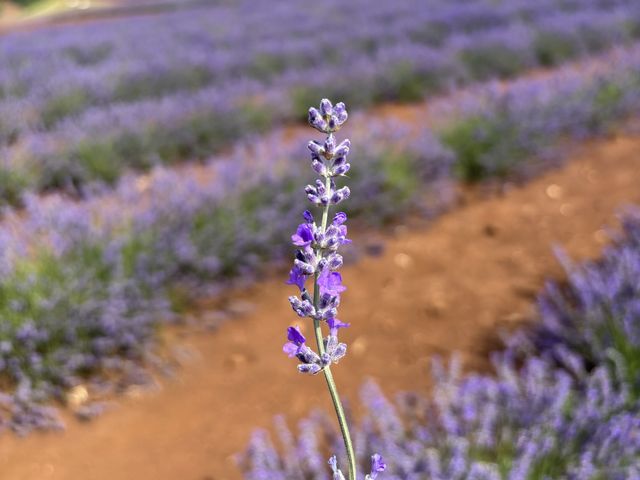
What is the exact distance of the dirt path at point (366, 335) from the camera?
2.15 metres

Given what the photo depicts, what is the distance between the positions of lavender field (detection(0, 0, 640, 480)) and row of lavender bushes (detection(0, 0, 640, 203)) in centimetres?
3

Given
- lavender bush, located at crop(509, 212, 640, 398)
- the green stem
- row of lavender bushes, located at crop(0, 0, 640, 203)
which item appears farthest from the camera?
row of lavender bushes, located at crop(0, 0, 640, 203)

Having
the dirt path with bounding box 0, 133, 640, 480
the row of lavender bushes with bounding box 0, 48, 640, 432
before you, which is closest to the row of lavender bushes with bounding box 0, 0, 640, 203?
the row of lavender bushes with bounding box 0, 48, 640, 432

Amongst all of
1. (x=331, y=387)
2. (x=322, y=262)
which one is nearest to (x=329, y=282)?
(x=322, y=262)

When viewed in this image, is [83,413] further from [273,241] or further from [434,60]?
[434,60]

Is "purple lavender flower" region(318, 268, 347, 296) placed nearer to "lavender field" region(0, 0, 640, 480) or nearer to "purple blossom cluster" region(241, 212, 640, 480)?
"lavender field" region(0, 0, 640, 480)

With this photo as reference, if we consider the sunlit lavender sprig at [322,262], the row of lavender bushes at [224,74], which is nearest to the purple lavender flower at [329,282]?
the sunlit lavender sprig at [322,262]

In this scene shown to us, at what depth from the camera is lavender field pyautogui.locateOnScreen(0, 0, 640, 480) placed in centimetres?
184

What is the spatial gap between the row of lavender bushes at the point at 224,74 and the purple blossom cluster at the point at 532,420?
278 cm

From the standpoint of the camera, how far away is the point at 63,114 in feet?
20.0

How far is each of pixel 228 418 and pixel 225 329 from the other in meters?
0.63

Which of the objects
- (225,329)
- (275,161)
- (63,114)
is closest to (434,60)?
(275,161)

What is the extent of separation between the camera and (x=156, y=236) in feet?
9.84

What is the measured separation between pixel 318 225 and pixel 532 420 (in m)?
1.34
